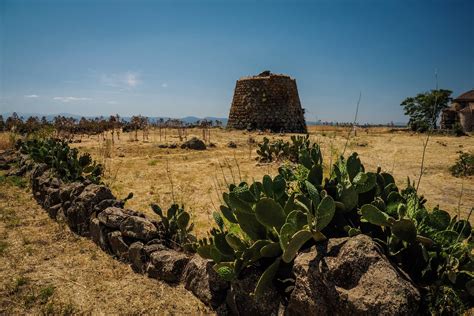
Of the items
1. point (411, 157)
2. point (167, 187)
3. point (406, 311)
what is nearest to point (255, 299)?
point (406, 311)

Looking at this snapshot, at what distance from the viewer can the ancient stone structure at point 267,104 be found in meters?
22.0

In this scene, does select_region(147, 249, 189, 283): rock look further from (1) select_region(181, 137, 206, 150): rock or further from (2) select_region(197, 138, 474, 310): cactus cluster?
(1) select_region(181, 137, 206, 150): rock

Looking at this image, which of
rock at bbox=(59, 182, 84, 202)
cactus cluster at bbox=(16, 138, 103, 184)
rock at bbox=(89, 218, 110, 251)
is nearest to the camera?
rock at bbox=(89, 218, 110, 251)

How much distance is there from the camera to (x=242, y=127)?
22531 mm

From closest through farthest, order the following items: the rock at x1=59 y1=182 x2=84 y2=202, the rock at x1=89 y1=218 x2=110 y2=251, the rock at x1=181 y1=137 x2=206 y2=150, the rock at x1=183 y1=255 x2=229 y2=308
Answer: the rock at x1=183 y1=255 x2=229 y2=308
the rock at x1=89 y1=218 x2=110 y2=251
the rock at x1=59 y1=182 x2=84 y2=202
the rock at x1=181 y1=137 x2=206 y2=150

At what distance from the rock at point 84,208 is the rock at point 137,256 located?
132 cm

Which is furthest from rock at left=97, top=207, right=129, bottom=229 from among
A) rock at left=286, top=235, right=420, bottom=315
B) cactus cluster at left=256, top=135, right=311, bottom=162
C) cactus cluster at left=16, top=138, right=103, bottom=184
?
cactus cluster at left=256, top=135, right=311, bottom=162

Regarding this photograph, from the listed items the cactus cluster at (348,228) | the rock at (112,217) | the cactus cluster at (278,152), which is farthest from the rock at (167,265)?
the cactus cluster at (278,152)

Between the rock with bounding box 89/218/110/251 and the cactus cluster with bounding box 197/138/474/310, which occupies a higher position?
the cactus cluster with bounding box 197/138/474/310

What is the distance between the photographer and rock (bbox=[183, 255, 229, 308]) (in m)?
2.83

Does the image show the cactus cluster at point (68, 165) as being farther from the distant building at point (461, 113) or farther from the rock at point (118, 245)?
the distant building at point (461, 113)

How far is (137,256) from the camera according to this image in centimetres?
361

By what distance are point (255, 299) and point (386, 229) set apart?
114cm

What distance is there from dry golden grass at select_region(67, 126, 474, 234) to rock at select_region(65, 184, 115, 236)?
1068 mm
